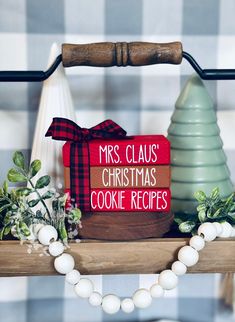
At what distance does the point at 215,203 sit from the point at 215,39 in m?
0.27

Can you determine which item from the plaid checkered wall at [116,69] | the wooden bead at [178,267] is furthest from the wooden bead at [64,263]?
the plaid checkered wall at [116,69]

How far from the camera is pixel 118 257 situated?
577 millimetres

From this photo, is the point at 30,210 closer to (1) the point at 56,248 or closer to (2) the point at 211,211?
(1) the point at 56,248

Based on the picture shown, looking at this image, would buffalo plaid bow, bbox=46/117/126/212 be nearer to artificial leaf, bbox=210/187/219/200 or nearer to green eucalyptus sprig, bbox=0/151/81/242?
green eucalyptus sprig, bbox=0/151/81/242

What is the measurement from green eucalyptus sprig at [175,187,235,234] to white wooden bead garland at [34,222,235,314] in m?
0.02

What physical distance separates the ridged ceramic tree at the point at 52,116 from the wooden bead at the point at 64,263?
0.31 feet

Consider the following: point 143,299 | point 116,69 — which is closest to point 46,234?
point 143,299

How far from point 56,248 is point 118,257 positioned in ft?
0.21

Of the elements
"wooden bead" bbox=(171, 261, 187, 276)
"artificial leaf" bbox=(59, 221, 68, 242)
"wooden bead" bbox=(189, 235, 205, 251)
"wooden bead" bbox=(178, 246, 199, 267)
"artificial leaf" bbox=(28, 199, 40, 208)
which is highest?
"artificial leaf" bbox=(28, 199, 40, 208)

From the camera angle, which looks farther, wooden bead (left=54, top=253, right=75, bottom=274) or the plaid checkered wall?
the plaid checkered wall

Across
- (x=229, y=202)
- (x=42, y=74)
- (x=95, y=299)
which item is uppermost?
(x=42, y=74)

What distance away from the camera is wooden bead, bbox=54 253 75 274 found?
0.57 m

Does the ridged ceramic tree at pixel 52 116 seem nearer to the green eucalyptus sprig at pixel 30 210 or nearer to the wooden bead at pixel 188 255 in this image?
the green eucalyptus sprig at pixel 30 210

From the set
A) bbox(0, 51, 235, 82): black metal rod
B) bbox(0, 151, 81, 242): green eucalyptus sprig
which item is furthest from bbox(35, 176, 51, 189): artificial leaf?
bbox(0, 51, 235, 82): black metal rod
